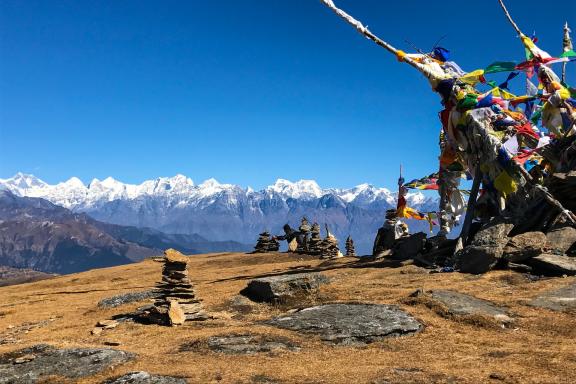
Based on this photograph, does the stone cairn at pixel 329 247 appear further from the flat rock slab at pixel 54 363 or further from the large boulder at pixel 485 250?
A: the flat rock slab at pixel 54 363

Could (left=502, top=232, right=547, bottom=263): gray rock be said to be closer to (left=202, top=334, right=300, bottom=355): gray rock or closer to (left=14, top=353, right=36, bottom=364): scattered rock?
(left=202, top=334, right=300, bottom=355): gray rock

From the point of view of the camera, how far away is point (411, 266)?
26484 mm

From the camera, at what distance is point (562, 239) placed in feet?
78.8

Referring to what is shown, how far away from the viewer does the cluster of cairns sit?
48.1 meters

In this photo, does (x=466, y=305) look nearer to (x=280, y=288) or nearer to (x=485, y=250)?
(x=485, y=250)

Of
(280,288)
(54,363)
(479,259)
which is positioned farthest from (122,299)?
(479,259)

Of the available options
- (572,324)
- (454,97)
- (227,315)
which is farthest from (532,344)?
(454,97)

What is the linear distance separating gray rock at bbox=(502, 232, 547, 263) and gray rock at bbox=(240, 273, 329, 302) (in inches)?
351

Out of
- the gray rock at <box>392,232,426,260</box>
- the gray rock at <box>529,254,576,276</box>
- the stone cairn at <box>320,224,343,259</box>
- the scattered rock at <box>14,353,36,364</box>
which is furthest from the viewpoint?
the stone cairn at <box>320,224,343,259</box>

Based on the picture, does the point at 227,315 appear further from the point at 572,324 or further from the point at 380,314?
the point at 572,324

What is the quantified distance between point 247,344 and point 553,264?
1467 cm

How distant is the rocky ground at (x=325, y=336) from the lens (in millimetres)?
10867

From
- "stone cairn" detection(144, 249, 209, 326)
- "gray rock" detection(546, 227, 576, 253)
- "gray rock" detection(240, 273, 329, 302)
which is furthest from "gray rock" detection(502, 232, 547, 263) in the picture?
"stone cairn" detection(144, 249, 209, 326)

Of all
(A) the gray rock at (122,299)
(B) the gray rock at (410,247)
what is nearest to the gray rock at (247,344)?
(A) the gray rock at (122,299)
